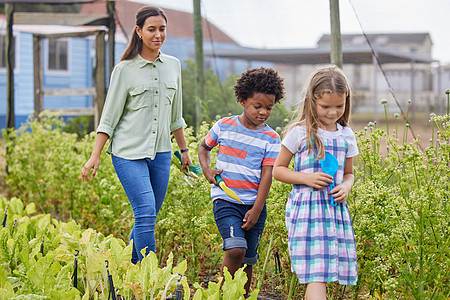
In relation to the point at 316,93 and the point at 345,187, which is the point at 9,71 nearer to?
the point at 316,93

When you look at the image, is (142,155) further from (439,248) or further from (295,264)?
(439,248)

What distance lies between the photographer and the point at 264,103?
2832mm

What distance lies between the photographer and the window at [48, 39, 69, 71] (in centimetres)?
1834

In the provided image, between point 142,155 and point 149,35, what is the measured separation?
0.71 metres

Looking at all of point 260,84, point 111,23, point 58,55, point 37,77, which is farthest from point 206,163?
point 58,55

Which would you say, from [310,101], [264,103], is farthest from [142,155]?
[310,101]

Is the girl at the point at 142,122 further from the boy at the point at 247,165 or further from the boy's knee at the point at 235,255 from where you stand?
the boy's knee at the point at 235,255

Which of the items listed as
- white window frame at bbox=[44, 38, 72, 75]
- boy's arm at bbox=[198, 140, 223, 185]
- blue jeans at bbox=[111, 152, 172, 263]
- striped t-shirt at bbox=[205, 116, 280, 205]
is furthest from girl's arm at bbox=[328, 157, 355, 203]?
white window frame at bbox=[44, 38, 72, 75]

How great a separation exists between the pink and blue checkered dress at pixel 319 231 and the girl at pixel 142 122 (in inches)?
40.7

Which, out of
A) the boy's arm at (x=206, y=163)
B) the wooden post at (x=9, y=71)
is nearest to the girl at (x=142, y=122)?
the boy's arm at (x=206, y=163)

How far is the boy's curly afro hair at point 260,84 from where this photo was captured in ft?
9.34

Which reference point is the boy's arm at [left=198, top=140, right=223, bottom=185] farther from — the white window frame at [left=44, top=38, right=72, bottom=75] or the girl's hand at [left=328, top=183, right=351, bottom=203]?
the white window frame at [left=44, top=38, right=72, bottom=75]

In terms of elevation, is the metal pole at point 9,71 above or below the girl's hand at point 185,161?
above

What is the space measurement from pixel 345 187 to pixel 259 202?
1.56ft
